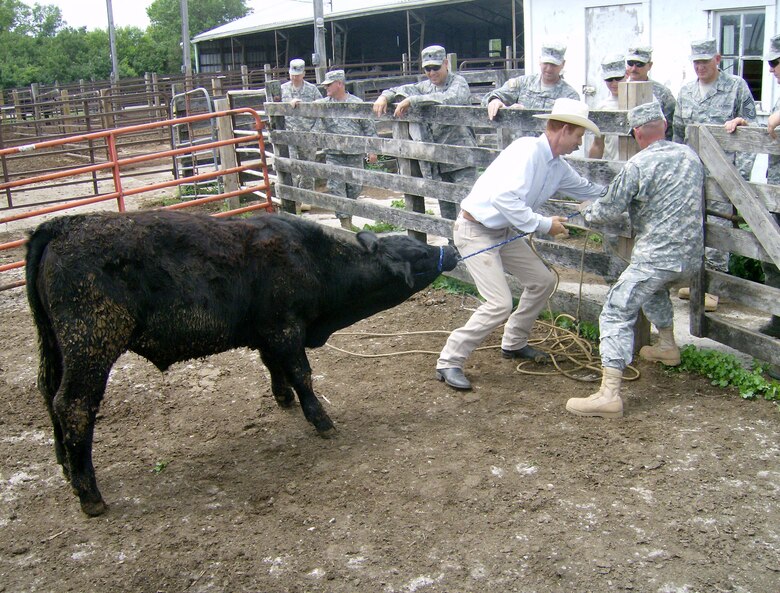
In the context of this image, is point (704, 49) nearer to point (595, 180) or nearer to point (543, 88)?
point (543, 88)

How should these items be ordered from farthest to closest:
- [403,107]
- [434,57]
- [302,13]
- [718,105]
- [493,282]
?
1. [302,13]
2. [434,57]
3. [403,107]
4. [718,105]
5. [493,282]

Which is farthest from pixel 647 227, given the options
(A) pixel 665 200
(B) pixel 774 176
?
(B) pixel 774 176

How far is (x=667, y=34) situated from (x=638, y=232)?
6014 millimetres

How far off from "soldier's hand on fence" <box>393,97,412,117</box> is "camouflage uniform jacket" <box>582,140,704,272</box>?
9.34 ft

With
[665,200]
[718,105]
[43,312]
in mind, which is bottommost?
[43,312]

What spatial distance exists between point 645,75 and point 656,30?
3.64 metres

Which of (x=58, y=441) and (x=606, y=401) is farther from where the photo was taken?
(x=606, y=401)

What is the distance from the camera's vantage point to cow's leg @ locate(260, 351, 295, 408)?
518 cm

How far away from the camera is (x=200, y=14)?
83.9 metres

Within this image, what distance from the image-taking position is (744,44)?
938 cm

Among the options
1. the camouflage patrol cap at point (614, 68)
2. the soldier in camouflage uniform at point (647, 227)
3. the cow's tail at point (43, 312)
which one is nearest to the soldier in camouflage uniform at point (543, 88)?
the camouflage patrol cap at point (614, 68)

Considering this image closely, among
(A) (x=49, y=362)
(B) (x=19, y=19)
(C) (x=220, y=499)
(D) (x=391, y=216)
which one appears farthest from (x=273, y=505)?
(B) (x=19, y=19)

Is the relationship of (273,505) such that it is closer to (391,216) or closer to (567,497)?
(567,497)

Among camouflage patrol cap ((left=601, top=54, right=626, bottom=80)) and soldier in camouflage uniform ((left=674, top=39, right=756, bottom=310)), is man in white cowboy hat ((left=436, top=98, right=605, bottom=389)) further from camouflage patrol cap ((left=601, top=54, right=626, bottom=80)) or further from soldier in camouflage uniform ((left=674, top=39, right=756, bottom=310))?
camouflage patrol cap ((left=601, top=54, right=626, bottom=80))
